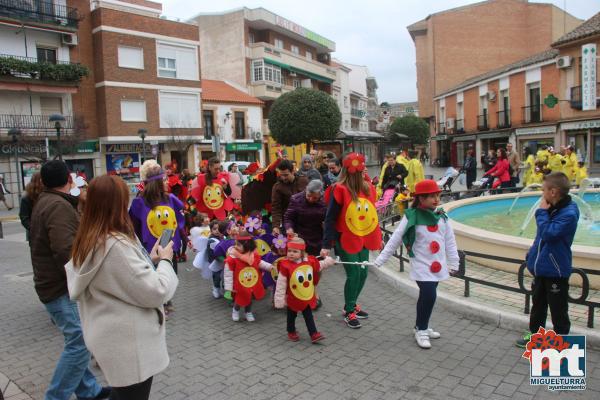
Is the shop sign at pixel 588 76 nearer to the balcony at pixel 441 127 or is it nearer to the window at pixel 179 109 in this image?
Result: the balcony at pixel 441 127

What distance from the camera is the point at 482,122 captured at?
3800 centimetres

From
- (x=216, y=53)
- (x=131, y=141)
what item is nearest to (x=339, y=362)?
(x=131, y=141)

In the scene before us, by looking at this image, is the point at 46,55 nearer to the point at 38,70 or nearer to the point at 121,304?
the point at 38,70

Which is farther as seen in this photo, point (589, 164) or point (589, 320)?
point (589, 164)

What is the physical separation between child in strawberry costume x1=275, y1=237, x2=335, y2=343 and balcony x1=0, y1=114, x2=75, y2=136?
80.2ft

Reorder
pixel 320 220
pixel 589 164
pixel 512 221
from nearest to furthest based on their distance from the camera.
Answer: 1. pixel 320 220
2. pixel 512 221
3. pixel 589 164

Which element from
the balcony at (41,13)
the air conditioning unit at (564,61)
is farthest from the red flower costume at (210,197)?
the air conditioning unit at (564,61)

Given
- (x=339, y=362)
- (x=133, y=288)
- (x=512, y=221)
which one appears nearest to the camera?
(x=133, y=288)

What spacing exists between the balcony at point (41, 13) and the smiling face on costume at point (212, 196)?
2376cm

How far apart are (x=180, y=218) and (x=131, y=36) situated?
88.7 feet

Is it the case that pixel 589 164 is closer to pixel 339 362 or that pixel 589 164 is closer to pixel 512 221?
pixel 512 221

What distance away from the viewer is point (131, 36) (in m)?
29.1

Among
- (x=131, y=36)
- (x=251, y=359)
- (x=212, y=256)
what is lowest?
(x=251, y=359)

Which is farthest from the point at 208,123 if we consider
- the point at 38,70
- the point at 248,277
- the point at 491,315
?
the point at 491,315
